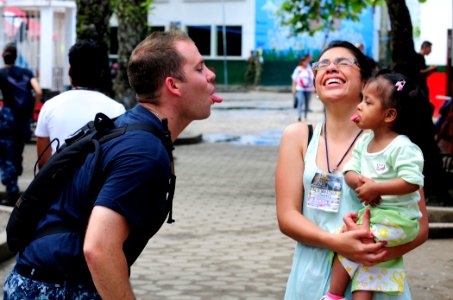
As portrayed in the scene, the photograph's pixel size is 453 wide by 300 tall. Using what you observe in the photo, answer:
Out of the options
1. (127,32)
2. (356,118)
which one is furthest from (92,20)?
(356,118)

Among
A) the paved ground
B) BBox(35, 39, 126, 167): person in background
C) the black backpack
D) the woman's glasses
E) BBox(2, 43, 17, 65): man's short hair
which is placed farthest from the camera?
BBox(2, 43, 17, 65): man's short hair

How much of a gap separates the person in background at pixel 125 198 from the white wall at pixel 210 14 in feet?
171

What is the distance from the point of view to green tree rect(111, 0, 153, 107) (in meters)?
20.9

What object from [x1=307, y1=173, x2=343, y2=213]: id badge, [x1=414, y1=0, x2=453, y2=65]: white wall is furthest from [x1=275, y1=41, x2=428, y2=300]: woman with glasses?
[x1=414, y1=0, x2=453, y2=65]: white wall

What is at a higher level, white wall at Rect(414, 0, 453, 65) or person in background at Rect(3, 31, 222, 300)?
white wall at Rect(414, 0, 453, 65)

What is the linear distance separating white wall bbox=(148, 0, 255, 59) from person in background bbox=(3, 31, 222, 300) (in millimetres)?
52254

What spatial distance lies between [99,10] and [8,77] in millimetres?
3389

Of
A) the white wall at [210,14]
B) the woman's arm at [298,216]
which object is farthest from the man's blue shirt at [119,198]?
the white wall at [210,14]

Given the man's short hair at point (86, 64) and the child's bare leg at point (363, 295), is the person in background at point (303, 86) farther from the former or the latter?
the child's bare leg at point (363, 295)

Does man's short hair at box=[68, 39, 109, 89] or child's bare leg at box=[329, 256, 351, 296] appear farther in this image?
man's short hair at box=[68, 39, 109, 89]

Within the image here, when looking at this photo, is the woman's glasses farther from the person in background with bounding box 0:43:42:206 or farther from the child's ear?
the person in background with bounding box 0:43:42:206

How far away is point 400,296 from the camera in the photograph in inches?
171

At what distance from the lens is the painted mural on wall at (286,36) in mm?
55719

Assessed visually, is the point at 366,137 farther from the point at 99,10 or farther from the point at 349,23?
the point at 349,23
